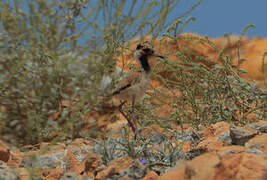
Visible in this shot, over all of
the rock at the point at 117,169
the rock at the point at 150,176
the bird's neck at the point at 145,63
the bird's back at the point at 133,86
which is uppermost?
the bird's neck at the point at 145,63

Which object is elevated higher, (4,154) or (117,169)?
(4,154)

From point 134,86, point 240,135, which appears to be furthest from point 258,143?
point 134,86

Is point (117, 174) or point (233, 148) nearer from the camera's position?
point (233, 148)

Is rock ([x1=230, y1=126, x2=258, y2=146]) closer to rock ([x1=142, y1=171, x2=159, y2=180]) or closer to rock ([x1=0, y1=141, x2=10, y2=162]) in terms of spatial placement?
rock ([x1=142, y1=171, x2=159, y2=180])

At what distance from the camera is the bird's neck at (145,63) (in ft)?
11.4

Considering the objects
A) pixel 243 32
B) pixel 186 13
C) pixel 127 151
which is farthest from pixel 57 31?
pixel 127 151

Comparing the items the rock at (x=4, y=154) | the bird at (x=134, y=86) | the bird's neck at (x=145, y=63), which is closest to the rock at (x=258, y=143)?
the bird at (x=134, y=86)

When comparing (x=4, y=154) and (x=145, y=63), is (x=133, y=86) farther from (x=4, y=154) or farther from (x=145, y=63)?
(x=4, y=154)

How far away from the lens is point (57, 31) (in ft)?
19.4

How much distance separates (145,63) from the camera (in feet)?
11.5

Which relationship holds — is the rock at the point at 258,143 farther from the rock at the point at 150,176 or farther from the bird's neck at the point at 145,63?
the bird's neck at the point at 145,63

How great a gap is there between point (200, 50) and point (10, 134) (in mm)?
6216

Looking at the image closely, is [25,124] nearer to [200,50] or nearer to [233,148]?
[233,148]

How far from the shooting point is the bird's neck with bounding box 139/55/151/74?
11.4ft
